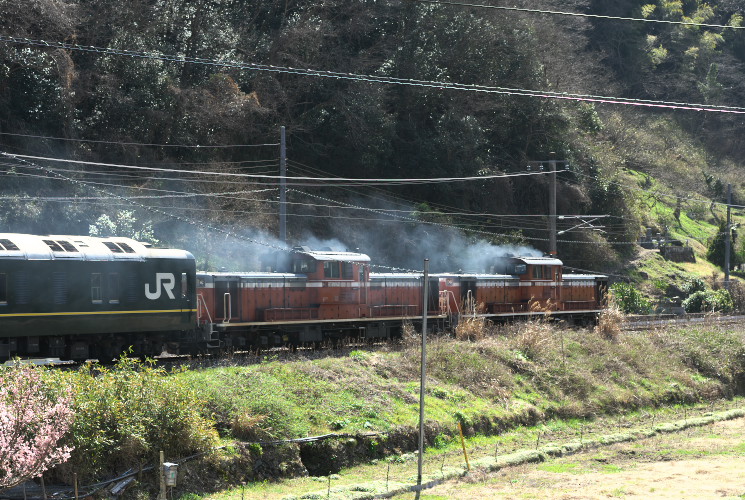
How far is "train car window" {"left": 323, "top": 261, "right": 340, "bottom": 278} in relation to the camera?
2925cm

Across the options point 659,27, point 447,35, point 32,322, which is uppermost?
point 659,27

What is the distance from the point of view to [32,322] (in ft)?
68.6

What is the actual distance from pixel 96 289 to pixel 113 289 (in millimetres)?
471

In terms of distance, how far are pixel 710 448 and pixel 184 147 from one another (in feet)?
96.2

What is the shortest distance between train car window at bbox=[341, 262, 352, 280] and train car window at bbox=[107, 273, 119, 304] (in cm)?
920

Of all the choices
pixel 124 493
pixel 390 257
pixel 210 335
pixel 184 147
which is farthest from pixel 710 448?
pixel 184 147

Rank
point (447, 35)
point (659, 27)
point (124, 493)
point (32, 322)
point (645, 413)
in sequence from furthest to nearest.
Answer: point (659, 27)
point (447, 35)
point (645, 413)
point (32, 322)
point (124, 493)

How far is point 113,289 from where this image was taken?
22641 millimetres

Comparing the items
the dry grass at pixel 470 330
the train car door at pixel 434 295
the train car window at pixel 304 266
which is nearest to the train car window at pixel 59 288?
the train car window at pixel 304 266

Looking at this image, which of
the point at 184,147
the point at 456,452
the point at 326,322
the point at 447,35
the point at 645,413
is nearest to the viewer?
the point at 456,452

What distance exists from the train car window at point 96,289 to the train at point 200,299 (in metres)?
0.03

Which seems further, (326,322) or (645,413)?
(645,413)

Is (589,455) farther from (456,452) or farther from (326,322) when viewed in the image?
(326,322)

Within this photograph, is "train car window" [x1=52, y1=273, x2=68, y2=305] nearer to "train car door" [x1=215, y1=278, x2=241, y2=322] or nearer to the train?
the train
